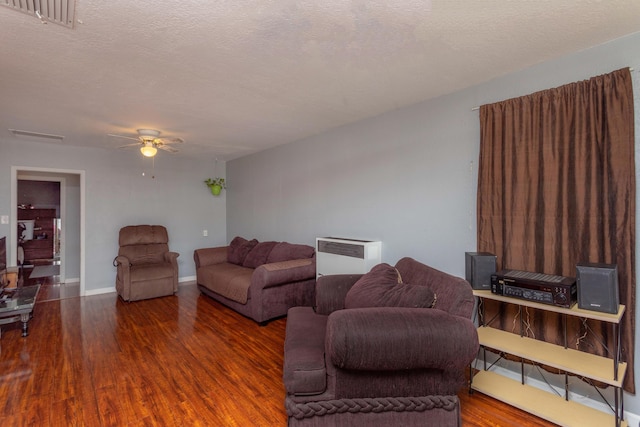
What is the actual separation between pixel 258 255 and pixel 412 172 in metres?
2.63

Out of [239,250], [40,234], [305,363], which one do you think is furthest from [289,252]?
[40,234]

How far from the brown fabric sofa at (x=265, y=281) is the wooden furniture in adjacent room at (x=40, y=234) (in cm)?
655

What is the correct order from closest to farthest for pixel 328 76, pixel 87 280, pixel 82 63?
pixel 82 63, pixel 328 76, pixel 87 280

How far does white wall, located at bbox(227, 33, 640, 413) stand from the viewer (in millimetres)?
2234

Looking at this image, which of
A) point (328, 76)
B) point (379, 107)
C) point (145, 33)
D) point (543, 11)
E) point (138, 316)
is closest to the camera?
point (543, 11)

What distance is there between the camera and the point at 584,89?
1992mm

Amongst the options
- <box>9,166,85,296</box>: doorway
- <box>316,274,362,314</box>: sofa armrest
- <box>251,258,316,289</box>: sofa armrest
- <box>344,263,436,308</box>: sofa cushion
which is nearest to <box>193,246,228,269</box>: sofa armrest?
<box>251,258,316,289</box>: sofa armrest

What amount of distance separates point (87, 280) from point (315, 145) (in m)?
4.24

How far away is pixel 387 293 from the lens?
2.04 m

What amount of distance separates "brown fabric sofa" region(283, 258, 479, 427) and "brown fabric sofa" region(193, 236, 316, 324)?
5.29 feet

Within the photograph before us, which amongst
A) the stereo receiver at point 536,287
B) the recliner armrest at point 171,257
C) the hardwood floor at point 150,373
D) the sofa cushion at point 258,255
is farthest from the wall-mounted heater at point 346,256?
the recliner armrest at point 171,257

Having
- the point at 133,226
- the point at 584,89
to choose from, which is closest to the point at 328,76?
the point at 584,89

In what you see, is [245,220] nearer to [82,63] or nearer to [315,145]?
[315,145]

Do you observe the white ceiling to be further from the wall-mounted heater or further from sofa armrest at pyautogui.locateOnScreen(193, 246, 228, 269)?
sofa armrest at pyautogui.locateOnScreen(193, 246, 228, 269)
